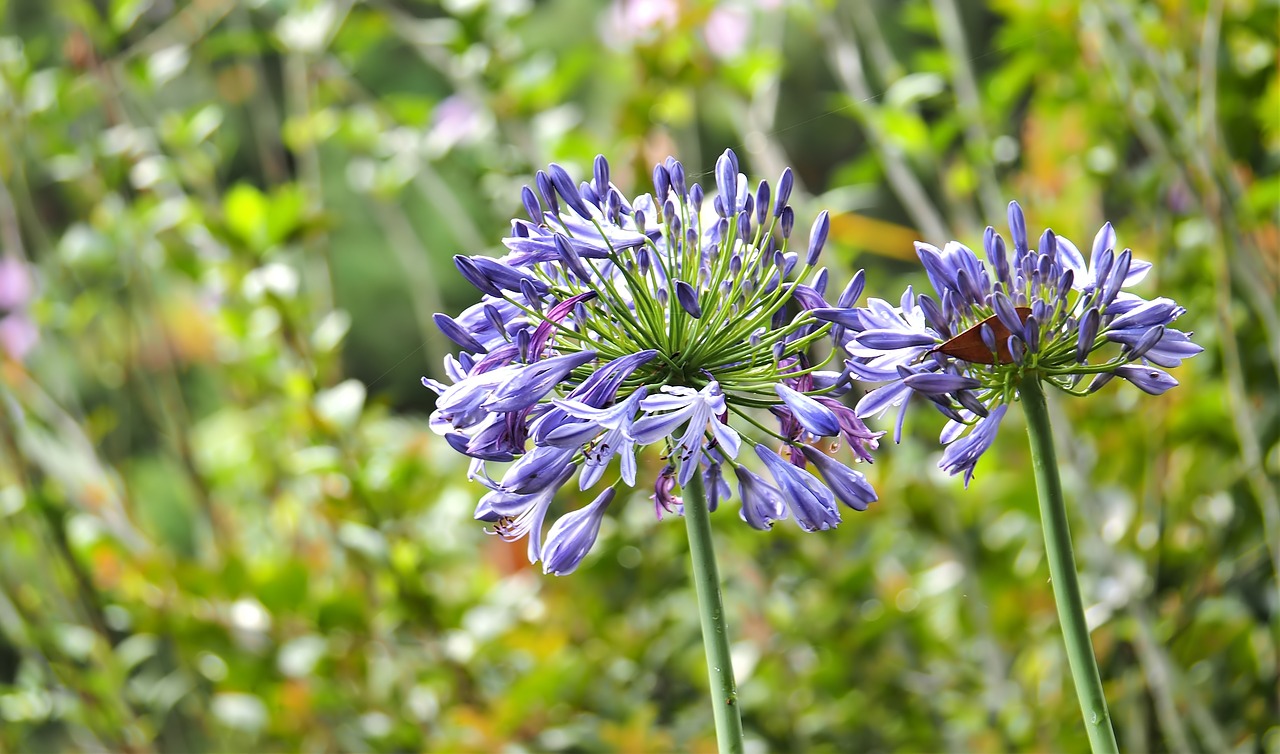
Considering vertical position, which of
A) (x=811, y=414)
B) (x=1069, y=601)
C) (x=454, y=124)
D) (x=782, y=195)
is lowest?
(x=1069, y=601)

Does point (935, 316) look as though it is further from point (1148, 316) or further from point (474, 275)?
point (474, 275)

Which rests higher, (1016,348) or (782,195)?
(782,195)

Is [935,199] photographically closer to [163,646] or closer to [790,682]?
[790,682]

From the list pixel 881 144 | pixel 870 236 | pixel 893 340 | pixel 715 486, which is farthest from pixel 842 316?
pixel 870 236

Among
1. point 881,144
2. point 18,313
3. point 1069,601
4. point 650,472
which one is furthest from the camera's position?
point 18,313

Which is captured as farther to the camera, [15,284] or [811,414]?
[15,284]

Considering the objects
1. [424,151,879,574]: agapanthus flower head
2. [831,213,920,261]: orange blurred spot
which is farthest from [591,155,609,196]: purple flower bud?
[831,213,920,261]: orange blurred spot

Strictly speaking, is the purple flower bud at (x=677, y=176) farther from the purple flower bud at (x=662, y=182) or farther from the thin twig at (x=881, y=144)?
the thin twig at (x=881, y=144)
